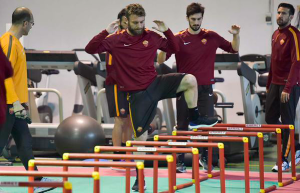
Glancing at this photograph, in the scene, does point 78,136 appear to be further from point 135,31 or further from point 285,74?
point 285,74

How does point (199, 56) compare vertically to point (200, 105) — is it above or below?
above

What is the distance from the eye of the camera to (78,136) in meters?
6.95

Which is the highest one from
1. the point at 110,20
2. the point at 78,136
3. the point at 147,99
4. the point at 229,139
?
the point at 110,20

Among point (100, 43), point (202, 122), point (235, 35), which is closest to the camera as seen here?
point (100, 43)

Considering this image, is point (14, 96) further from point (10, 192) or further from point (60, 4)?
point (60, 4)

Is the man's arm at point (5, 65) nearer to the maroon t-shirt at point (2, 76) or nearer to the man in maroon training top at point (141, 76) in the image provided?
the maroon t-shirt at point (2, 76)

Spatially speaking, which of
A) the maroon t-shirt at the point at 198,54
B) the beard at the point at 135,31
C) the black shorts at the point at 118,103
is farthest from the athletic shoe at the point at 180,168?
the beard at the point at 135,31

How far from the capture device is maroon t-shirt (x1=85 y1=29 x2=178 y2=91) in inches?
205

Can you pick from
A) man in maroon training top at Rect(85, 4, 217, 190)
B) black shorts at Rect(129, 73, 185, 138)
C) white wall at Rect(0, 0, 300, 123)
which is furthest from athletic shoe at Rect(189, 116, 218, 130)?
white wall at Rect(0, 0, 300, 123)

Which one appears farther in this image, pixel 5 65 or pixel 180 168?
pixel 180 168

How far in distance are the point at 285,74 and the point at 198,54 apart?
1036mm

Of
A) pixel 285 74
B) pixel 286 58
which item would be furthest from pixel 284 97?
pixel 286 58

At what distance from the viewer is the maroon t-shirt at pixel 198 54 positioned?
621 cm

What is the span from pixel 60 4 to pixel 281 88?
640cm
